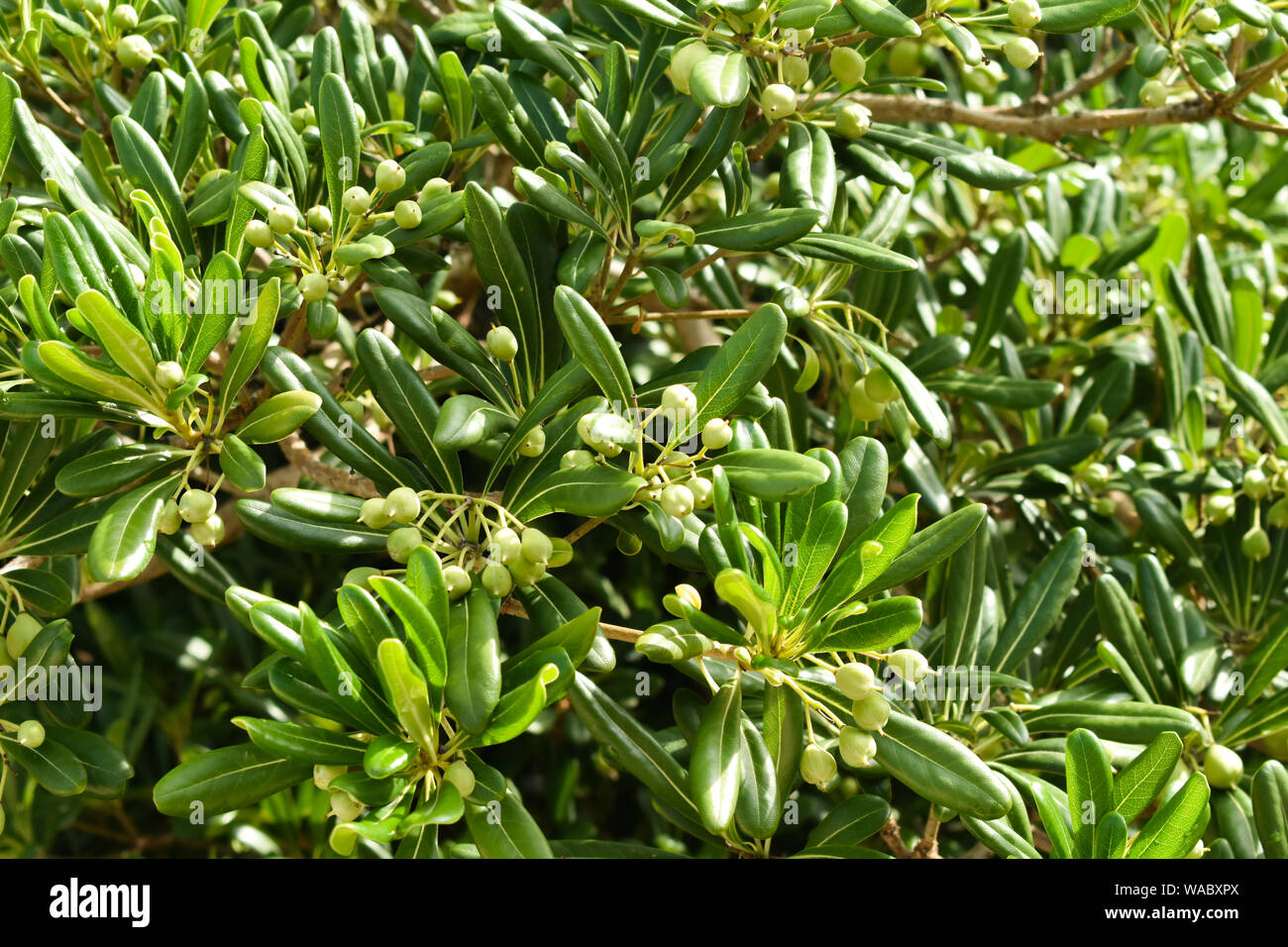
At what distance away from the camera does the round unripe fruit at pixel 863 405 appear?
4.99 feet

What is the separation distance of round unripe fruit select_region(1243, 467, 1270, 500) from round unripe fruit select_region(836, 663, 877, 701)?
1015 mm

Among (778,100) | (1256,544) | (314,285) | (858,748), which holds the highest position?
(778,100)

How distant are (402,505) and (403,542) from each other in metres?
0.04

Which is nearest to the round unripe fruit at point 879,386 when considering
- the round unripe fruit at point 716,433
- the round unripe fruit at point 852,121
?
the round unripe fruit at point 852,121

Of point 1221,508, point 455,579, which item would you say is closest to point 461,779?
point 455,579

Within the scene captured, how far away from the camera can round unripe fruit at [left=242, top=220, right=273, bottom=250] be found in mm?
1271

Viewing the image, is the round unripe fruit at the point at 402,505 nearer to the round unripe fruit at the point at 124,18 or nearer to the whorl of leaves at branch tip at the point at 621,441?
the whorl of leaves at branch tip at the point at 621,441

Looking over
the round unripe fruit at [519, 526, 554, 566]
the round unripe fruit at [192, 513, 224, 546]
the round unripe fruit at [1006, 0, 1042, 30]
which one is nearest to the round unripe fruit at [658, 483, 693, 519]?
the round unripe fruit at [519, 526, 554, 566]

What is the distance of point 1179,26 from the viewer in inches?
63.4

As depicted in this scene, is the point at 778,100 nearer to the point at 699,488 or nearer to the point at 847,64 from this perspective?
the point at 847,64

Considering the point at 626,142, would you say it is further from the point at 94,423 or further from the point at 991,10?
the point at 94,423

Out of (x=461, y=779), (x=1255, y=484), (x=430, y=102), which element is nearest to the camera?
(x=461, y=779)

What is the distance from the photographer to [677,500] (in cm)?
109
